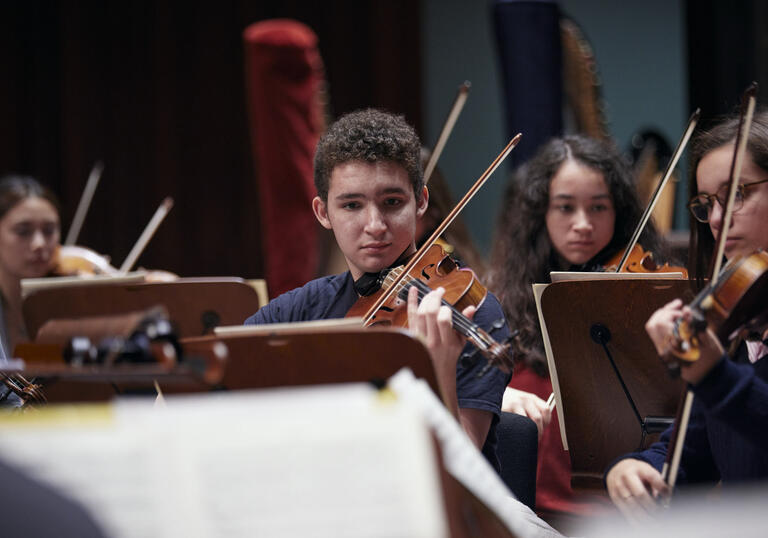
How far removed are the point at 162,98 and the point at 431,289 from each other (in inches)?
132

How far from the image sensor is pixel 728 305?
40.1 inches

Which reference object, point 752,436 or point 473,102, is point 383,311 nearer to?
point 752,436

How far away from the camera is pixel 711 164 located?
1365 millimetres

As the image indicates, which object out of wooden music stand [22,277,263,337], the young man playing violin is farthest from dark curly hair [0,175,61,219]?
the young man playing violin

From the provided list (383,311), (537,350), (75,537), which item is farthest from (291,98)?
(75,537)

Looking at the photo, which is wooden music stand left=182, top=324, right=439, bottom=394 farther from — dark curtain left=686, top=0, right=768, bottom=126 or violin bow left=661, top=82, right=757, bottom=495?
dark curtain left=686, top=0, right=768, bottom=126

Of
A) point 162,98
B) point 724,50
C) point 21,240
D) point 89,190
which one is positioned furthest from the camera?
point 162,98

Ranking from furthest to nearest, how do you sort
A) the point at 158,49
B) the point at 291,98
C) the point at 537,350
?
the point at 158,49, the point at 291,98, the point at 537,350

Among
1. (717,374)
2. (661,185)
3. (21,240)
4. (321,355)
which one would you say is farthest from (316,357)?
(21,240)

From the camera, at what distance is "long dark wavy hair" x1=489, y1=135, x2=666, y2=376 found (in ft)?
6.66

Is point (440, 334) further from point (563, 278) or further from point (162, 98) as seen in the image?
point (162, 98)

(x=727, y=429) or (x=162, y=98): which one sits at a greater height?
(x=162, y=98)

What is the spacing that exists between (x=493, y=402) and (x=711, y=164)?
1.64 feet

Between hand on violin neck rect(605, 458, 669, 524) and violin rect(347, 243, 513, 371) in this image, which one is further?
violin rect(347, 243, 513, 371)
